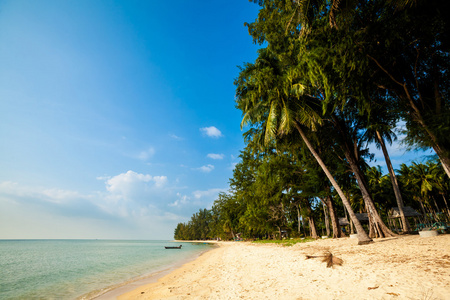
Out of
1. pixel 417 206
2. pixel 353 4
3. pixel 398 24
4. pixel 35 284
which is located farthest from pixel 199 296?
pixel 417 206

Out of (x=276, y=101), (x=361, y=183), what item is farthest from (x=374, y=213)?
(x=276, y=101)

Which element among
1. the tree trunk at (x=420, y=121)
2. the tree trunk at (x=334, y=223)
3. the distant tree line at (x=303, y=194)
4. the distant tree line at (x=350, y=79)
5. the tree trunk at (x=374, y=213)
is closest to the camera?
the distant tree line at (x=350, y=79)

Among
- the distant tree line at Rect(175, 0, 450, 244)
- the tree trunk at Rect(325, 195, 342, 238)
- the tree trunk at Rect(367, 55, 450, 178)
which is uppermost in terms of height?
the distant tree line at Rect(175, 0, 450, 244)

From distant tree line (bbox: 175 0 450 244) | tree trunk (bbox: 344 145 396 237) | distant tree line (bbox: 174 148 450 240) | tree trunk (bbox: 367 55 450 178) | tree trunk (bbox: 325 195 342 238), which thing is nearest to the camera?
distant tree line (bbox: 175 0 450 244)

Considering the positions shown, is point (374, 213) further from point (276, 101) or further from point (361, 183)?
point (276, 101)

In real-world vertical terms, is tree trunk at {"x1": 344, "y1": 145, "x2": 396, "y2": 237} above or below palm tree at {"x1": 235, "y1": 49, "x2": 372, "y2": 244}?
below

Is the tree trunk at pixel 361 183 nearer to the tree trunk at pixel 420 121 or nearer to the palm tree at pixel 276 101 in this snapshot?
the palm tree at pixel 276 101

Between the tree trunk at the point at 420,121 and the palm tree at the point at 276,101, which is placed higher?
the palm tree at the point at 276,101

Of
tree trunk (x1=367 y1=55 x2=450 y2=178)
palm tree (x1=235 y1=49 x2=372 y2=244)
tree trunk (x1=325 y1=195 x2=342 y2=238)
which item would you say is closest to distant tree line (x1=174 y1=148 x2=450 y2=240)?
tree trunk (x1=325 y1=195 x2=342 y2=238)

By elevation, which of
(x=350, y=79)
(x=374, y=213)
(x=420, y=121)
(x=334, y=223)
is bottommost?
(x=334, y=223)

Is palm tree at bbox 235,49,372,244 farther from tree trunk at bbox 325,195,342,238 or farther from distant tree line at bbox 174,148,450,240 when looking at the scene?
tree trunk at bbox 325,195,342,238

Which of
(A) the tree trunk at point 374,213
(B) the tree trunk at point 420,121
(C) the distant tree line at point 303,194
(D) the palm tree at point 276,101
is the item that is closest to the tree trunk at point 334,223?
(C) the distant tree line at point 303,194

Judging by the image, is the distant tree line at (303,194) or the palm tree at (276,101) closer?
Result: the palm tree at (276,101)

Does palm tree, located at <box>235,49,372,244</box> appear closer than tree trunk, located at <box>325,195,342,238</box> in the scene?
Yes
